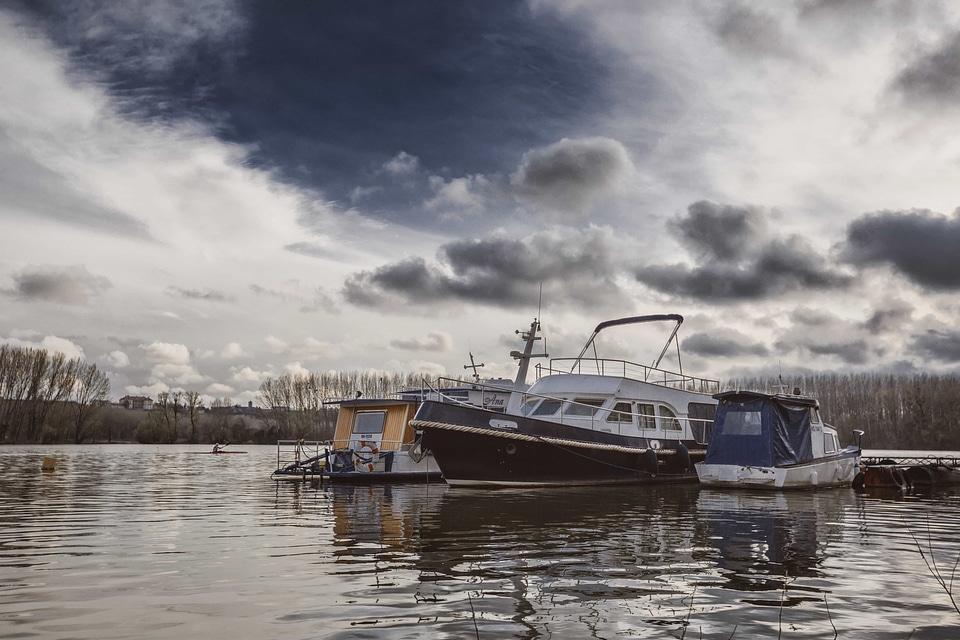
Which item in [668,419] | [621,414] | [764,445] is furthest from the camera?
[668,419]

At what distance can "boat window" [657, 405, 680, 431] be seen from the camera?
89.7 feet

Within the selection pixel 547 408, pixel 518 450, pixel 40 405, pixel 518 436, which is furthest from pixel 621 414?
pixel 40 405

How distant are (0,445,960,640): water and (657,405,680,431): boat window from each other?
8604 millimetres

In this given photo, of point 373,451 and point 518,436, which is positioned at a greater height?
point 518,436

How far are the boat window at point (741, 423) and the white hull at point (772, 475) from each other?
109 cm

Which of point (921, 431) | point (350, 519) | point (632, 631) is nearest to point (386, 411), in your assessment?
point (350, 519)

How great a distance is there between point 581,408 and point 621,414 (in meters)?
1.44

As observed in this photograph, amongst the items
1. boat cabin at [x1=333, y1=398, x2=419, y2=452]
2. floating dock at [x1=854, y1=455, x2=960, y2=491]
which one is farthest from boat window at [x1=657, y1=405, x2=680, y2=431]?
boat cabin at [x1=333, y1=398, x2=419, y2=452]

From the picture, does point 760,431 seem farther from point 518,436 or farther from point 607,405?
point 518,436

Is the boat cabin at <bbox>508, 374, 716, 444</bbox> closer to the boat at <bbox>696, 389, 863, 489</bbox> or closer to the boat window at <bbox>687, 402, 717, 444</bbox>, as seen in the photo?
the boat window at <bbox>687, 402, 717, 444</bbox>

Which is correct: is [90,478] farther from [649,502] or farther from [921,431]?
[921,431]

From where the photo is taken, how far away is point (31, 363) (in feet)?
271

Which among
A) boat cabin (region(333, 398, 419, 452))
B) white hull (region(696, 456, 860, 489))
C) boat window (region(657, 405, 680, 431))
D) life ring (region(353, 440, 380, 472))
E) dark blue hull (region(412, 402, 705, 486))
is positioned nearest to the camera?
dark blue hull (region(412, 402, 705, 486))

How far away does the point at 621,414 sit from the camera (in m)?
25.8
